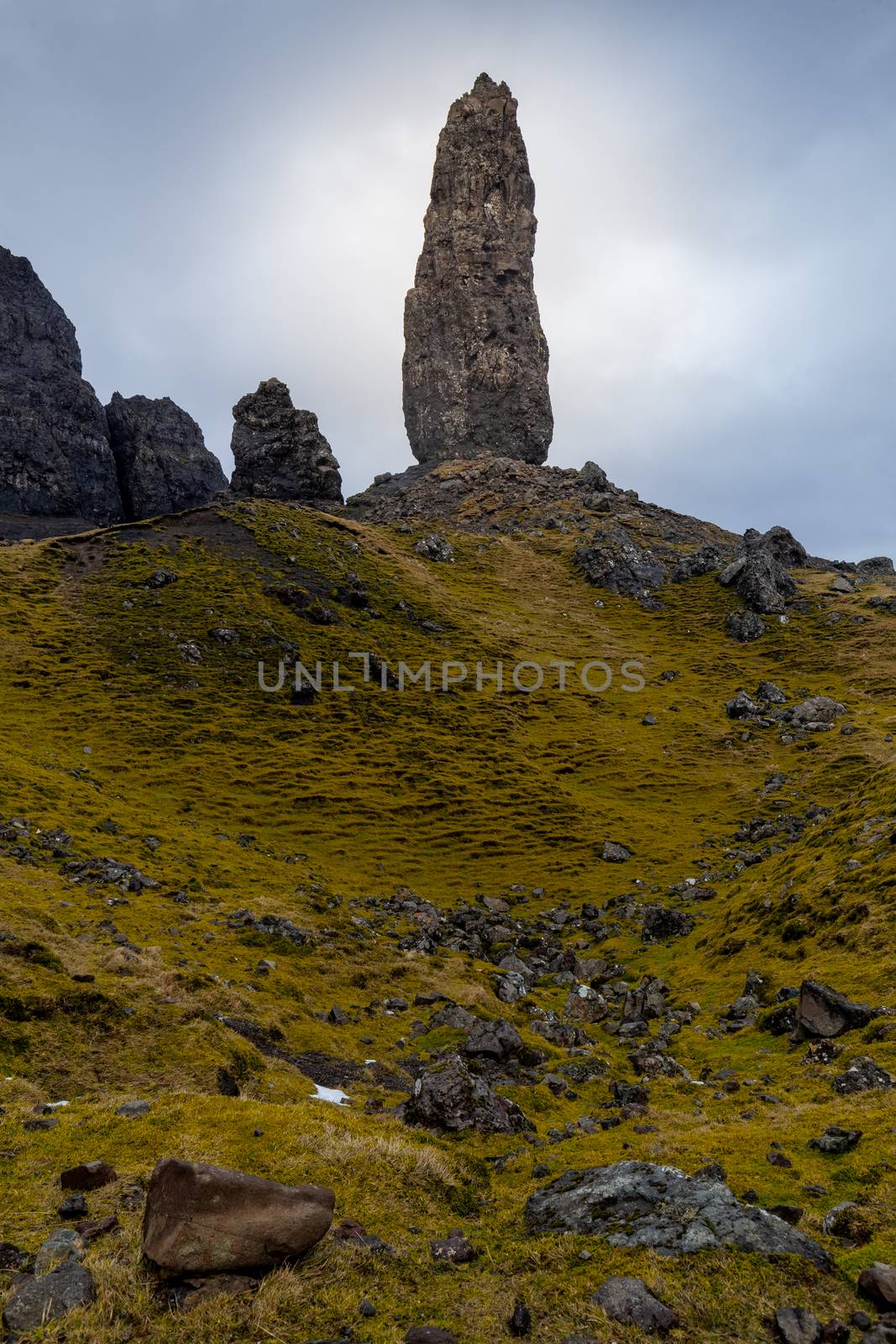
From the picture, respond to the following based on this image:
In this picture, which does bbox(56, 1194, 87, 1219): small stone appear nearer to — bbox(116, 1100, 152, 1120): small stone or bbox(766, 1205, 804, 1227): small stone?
bbox(116, 1100, 152, 1120): small stone

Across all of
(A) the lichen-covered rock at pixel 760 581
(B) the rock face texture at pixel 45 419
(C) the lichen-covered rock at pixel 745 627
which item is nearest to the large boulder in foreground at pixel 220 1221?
(C) the lichen-covered rock at pixel 745 627

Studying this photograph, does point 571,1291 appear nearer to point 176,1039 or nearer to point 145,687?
point 176,1039

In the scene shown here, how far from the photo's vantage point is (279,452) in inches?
5738

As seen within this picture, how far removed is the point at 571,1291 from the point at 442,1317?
5.80 ft

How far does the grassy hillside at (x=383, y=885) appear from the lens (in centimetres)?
1082

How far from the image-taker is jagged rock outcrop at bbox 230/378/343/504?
144625mm

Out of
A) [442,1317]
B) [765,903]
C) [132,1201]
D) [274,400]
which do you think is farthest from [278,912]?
[274,400]

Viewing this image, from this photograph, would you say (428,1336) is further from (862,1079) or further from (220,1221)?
(862,1079)

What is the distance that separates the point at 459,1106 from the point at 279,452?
144 metres

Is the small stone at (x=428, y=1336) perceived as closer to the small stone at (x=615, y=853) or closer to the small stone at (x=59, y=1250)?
the small stone at (x=59, y=1250)

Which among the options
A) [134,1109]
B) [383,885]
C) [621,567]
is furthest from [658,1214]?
[621,567]

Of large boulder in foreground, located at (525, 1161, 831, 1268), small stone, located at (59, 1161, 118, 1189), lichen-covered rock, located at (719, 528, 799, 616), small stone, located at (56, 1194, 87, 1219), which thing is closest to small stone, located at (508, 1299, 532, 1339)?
large boulder in foreground, located at (525, 1161, 831, 1268)

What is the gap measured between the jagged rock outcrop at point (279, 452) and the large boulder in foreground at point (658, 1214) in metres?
142

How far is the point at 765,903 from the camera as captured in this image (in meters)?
33.2
